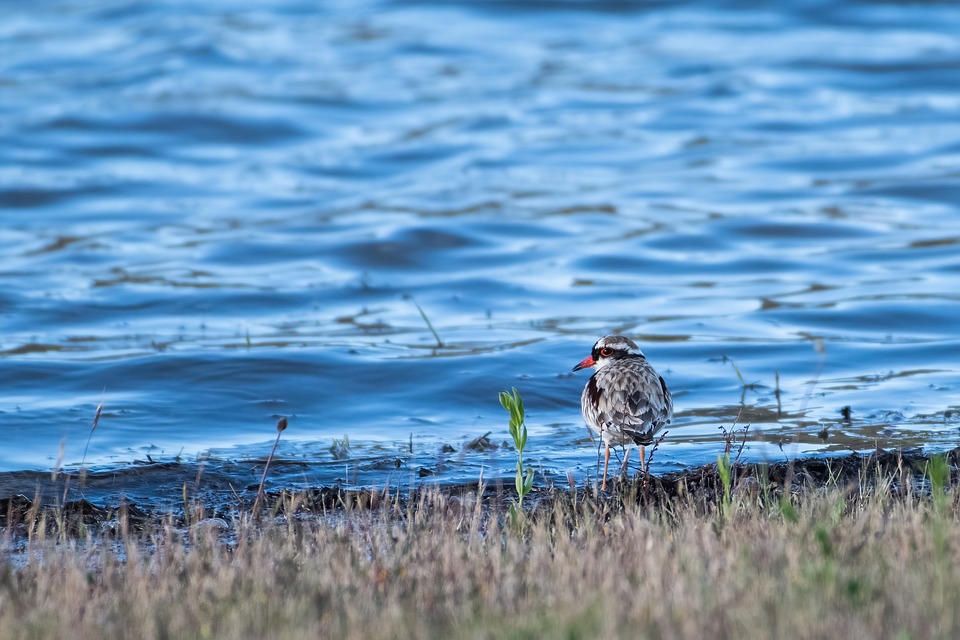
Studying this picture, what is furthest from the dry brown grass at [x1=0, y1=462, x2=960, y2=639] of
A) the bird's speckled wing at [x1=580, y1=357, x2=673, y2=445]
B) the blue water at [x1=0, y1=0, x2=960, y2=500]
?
the blue water at [x1=0, y1=0, x2=960, y2=500]

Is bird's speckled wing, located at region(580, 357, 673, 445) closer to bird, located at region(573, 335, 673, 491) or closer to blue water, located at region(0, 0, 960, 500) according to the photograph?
bird, located at region(573, 335, 673, 491)

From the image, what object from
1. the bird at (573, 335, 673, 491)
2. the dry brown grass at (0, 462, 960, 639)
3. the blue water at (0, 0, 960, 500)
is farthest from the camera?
the blue water at (0, 0, 960, 500)

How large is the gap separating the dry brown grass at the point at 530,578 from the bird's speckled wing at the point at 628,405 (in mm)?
1177

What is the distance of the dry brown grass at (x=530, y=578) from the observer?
4487 millimetres

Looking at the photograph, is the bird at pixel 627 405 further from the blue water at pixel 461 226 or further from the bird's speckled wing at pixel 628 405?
the blue water at pixel 461 226

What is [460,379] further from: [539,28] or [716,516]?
[539,28]

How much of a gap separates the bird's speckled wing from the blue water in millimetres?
720

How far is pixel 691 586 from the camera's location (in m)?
4.84

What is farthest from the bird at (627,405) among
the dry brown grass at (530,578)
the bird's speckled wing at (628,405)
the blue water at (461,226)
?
the dry brown grass at (530,578)

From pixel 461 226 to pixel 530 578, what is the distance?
14.4m

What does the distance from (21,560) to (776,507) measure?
3.70m

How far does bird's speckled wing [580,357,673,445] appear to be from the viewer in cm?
808

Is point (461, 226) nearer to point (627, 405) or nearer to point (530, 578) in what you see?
point (627, 405)

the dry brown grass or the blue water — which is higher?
the blue water
